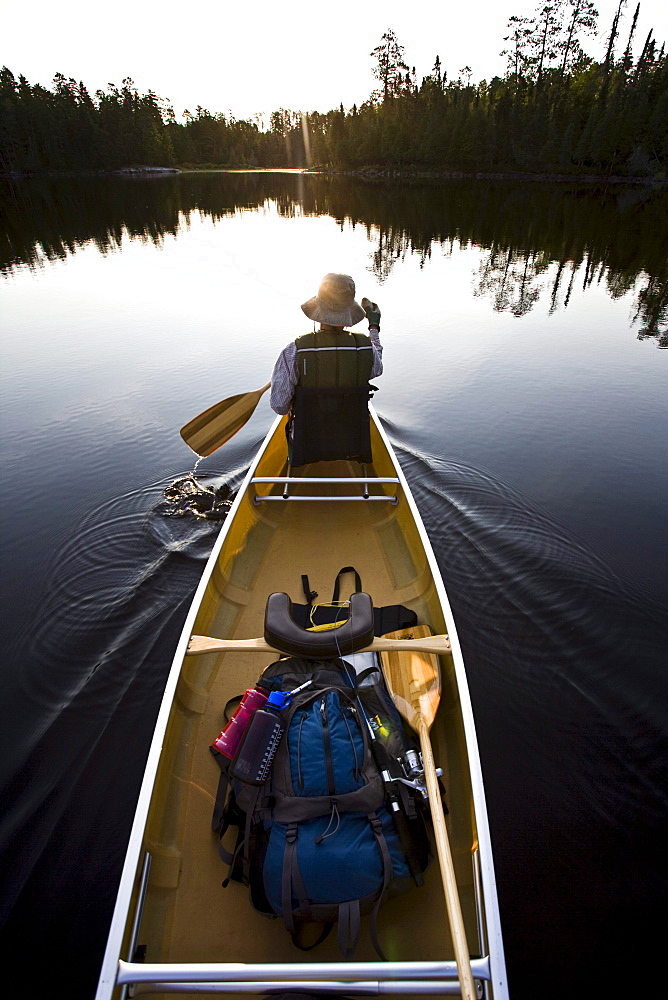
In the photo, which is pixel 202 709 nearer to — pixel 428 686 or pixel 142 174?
pixel 428 686

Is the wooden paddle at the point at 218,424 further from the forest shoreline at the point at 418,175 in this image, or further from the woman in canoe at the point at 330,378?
the forest shoreline at the point at 418,175

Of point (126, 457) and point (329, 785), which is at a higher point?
point (329, 785)

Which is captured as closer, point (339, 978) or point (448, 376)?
point (339, 978)

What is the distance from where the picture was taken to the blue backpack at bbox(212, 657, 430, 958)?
2.03 m

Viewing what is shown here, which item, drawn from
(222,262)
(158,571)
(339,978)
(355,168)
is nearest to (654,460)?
(158,571)

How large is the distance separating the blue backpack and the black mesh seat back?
2.70 m

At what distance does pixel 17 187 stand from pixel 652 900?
69.0 metres

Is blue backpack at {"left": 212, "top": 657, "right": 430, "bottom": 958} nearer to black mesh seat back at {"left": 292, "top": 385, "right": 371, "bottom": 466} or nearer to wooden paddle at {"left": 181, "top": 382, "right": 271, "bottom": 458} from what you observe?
black mesh seat back at {"left": 292, "top": 385, "right": 371, "bottom": 466}

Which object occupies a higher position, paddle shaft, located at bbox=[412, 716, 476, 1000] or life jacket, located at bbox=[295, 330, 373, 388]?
life jacket, located at bbox=[295, 330, 373, 388]

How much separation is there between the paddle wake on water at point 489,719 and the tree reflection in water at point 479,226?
32.1ft

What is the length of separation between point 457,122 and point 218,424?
6864cm

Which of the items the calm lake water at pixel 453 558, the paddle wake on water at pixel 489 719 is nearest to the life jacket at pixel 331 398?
the paddle wake on water at pixel 489 719

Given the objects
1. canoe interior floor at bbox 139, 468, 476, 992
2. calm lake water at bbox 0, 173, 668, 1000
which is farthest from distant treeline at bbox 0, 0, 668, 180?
canoe interior floor at bbox 139, 468, 476, 992

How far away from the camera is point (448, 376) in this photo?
10.2m
